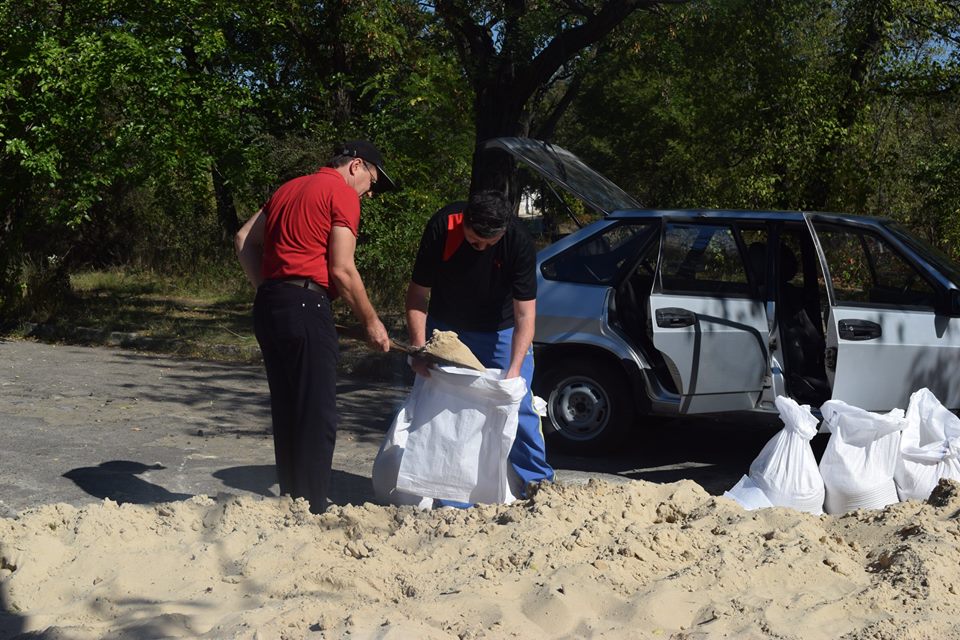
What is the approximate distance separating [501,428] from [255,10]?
11.3 m

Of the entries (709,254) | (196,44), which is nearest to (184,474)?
(709,254)

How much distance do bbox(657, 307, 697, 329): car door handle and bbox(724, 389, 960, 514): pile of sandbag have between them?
4.18ft

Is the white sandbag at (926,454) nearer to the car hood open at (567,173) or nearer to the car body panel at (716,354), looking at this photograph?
the car body panel at (716,354)

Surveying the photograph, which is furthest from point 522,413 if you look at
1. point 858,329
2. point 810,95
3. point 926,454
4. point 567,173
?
point 810,95

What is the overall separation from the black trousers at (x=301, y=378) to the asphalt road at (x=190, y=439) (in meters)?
1.23

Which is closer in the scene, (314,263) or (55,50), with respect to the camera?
(314,263)

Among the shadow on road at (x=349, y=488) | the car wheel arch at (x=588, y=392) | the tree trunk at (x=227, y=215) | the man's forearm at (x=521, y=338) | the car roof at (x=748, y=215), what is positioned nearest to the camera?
the man's forearm at (x=521, y=338)

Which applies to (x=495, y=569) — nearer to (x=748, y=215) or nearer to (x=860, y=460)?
(x=860, y=460)

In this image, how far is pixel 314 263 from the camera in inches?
207

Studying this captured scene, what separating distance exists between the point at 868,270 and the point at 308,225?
4489 mm

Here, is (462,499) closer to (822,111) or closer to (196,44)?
(822,111)

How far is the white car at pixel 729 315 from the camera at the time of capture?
22.9 feet

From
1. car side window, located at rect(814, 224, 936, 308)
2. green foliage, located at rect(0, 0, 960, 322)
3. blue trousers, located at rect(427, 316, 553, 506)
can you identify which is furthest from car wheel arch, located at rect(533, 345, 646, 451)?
green foliage, located at rect(0, 0, 960, 322)

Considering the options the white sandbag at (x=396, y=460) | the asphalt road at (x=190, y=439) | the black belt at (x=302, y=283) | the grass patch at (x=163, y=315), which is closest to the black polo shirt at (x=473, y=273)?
the white sandbag at (x=396, y=460)
